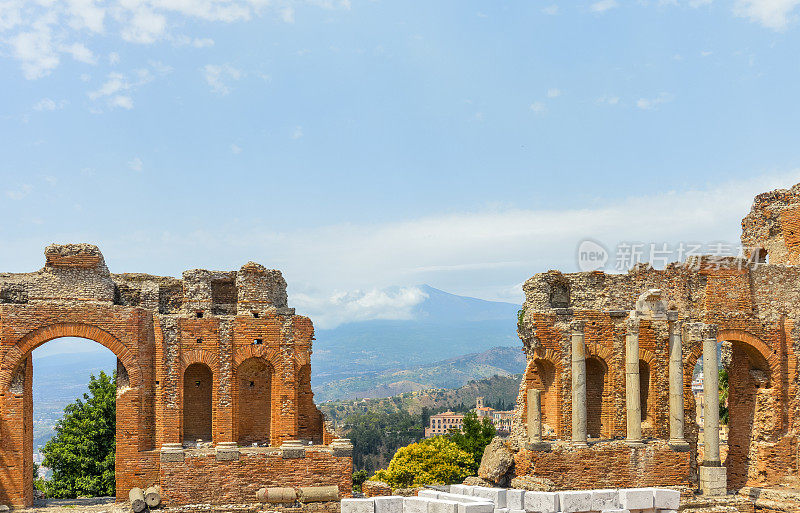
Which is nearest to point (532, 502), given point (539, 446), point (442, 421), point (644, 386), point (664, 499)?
point (664, 499)

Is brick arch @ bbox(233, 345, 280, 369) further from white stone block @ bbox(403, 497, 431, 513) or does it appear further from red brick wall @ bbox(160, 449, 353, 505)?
white stone block @ bbox(403, 497, 431, 513)

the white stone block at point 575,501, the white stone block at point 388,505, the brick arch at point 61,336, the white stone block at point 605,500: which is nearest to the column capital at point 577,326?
the white stone block at point 605,500

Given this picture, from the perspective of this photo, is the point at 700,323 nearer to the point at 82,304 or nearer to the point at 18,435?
the point at 82,304

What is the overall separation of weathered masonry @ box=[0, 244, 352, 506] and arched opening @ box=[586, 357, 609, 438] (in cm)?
896

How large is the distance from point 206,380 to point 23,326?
18.8 ft

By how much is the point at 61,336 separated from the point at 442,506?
40.6 ft

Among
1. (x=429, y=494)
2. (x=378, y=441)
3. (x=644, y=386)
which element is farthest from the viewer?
(x=378, y=441)

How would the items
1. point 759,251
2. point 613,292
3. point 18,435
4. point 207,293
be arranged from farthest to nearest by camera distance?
point 759,251
point 613,292
point 207,293
point 18,435

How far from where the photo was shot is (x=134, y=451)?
864 inches

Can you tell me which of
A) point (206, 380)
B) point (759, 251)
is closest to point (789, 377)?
point (759, 251)

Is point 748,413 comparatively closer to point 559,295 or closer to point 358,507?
point 559,295

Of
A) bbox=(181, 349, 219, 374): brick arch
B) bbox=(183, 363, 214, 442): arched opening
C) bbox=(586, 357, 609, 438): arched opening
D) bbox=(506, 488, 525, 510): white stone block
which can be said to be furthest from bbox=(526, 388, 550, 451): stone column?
bbox=(183, 363, 214, 442): arched opening

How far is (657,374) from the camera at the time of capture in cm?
2516

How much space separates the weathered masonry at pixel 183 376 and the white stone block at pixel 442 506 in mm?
5509
